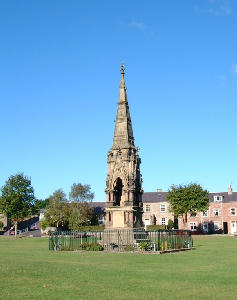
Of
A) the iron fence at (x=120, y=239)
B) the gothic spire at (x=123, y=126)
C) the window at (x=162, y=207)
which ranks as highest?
the gothic spire at (x=123, y=126)

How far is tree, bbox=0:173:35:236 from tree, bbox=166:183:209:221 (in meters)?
28.0

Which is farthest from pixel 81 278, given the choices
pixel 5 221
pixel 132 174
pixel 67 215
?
pixel 5 221

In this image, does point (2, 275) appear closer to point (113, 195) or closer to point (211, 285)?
point (211, 285)

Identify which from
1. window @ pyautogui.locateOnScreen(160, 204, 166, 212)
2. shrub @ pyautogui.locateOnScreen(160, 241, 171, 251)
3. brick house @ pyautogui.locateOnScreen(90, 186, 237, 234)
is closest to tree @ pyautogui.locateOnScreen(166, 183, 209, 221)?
brick house @ pyautogui.locateOnScreen(90, 186, 237, 234)

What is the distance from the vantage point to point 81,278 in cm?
1622

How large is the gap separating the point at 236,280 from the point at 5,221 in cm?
10216

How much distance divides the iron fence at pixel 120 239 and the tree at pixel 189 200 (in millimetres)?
38137

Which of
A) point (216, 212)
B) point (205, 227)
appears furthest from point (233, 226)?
point (205, 227)

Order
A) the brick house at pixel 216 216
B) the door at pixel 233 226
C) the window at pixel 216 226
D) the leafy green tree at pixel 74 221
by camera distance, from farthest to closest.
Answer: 1. the window at pixel 216 226
2. the brick house at pixel 216 216
3. the door at pixel 233 226
4. the leafy green tree at pixel 74 221

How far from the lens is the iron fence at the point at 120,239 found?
33344 millimetres

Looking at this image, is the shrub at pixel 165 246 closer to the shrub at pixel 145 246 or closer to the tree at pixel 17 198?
the shrub at pixel 145 246

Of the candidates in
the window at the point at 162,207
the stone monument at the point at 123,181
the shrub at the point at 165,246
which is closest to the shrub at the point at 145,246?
the shrub at the point at 165,246

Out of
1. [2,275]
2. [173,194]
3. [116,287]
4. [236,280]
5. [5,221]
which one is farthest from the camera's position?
[5,221]

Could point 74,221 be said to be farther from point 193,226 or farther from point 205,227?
point 205,227
